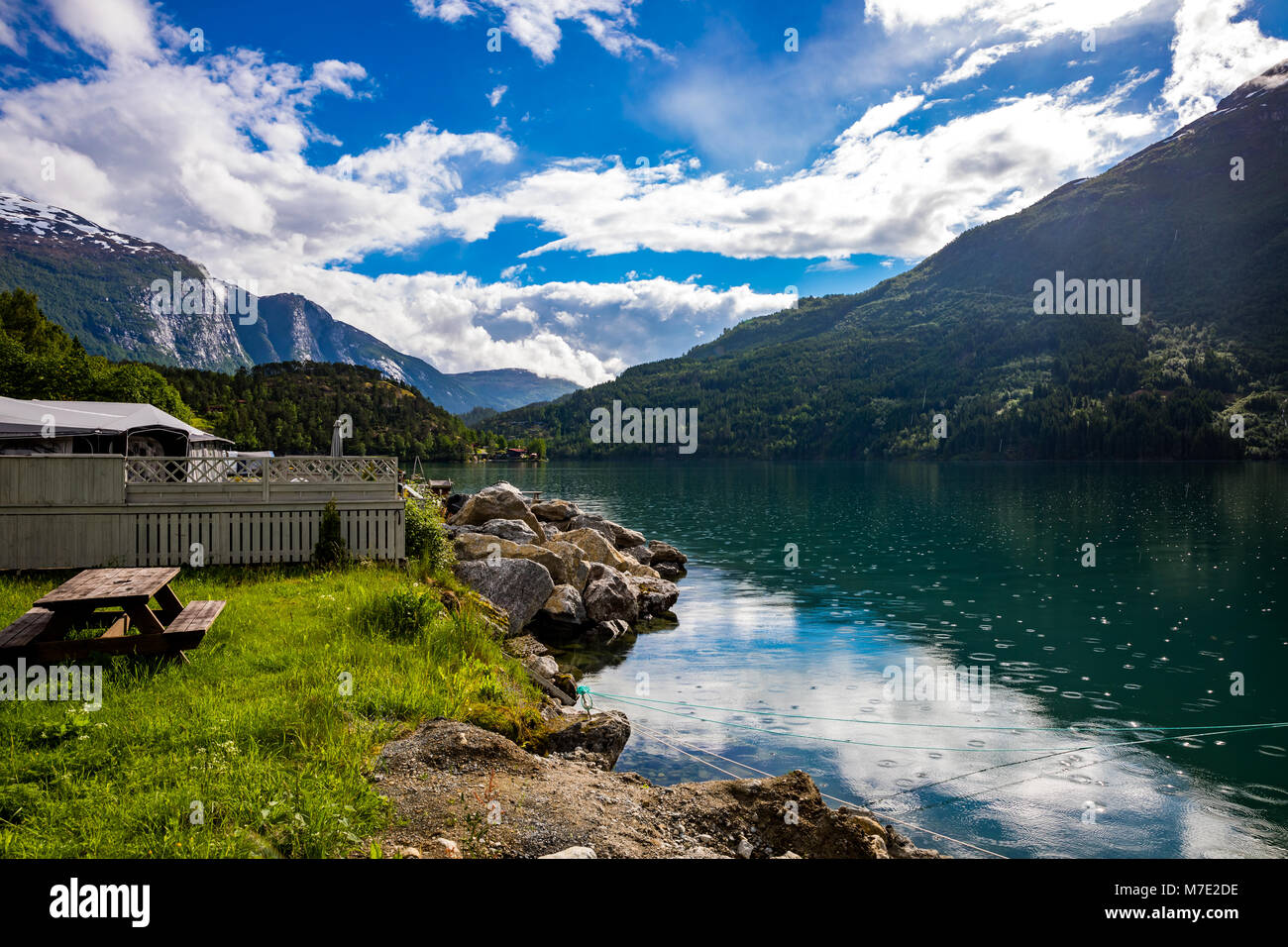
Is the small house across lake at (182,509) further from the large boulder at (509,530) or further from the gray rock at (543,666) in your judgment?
the large boulder at (509,530)

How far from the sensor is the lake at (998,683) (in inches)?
444

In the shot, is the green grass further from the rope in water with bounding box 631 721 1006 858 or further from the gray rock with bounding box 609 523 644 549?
the gray rock with bounding box 609 523 644 549

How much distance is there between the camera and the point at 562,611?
69.3ft

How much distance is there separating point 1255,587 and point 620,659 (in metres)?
26.4

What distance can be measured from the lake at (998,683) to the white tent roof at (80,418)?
2151 cm

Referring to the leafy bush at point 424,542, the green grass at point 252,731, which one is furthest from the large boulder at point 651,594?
the green grass at point 252,731

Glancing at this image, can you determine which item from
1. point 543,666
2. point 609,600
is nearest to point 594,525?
point 609,600

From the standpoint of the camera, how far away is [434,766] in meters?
6.98

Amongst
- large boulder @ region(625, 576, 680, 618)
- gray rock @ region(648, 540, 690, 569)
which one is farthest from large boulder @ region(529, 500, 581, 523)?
large boulder @ region(625, 576, 680, 618)

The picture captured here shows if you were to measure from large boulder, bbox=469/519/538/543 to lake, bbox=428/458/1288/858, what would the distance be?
614 cm

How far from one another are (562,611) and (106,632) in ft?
40.6

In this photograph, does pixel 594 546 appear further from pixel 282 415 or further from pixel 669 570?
pixel 282 415

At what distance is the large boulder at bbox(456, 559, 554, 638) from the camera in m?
19.4
